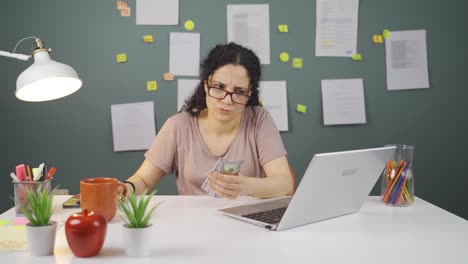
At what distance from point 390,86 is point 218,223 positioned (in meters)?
2.04

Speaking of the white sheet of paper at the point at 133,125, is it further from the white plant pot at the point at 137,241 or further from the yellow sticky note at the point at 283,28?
the white plant pot at the point at 137,241

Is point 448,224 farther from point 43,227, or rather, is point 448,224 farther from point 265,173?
point 43,227

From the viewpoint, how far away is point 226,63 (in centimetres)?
198

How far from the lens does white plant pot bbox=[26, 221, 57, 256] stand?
1007mm

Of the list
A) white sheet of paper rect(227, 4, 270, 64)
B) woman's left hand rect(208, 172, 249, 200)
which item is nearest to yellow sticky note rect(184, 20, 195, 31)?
white sheet of paper rect(227, 4, 270, 64)

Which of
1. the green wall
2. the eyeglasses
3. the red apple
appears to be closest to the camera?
the red apple

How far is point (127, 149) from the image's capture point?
9.46 feet

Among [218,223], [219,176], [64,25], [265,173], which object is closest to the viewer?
[218,223]

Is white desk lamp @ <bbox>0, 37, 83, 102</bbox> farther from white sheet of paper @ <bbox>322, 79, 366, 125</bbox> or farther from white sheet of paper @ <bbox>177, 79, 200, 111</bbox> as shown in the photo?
white sheet of paper @ <bbox>322, 79, 366, 125</bbox>

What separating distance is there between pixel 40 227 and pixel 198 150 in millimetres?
1031

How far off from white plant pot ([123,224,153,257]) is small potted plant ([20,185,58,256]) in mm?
171

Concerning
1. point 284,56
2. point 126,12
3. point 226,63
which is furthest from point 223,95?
point 126,12

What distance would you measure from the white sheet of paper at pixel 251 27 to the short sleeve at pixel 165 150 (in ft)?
3.52

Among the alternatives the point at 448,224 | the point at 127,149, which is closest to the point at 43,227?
the point at 448,224
